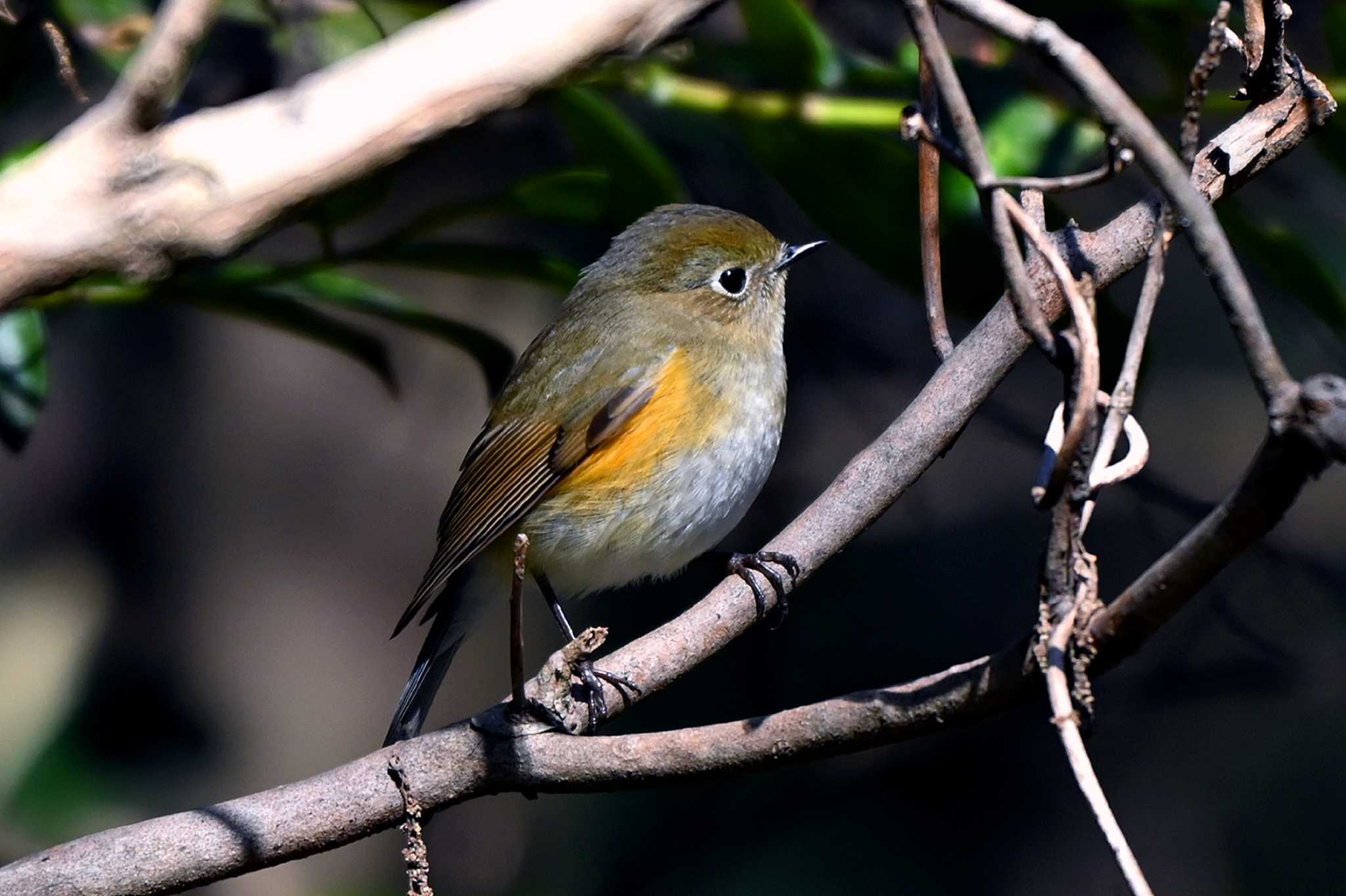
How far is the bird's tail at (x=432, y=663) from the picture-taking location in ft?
8.29

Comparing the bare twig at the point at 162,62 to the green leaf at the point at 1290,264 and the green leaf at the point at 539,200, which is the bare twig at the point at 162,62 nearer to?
the green leaf at the point at 539,200

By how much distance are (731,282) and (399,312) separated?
695 mm

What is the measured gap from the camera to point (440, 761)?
1712 mm

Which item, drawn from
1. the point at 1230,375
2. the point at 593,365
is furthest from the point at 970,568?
the point at 593,365

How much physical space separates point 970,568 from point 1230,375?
101 cm

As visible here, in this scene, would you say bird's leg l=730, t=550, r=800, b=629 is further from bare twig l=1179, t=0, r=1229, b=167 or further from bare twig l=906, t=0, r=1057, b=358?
bare twig l=1179, t=0, r=1229, b=167

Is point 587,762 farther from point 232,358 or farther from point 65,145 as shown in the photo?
point 232,358

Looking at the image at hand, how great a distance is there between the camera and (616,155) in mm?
2584

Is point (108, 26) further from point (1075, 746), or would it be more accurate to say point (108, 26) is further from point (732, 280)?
point (1075, 746)

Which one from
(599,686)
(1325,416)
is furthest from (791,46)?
(1325,416)

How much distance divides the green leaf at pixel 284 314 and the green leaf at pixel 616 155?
1.72 ft

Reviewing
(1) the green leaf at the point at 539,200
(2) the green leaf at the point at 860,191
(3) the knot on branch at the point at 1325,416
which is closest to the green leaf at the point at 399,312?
(1) the green leaf at the point at 539,200

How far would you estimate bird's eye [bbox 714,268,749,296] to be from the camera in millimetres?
2850

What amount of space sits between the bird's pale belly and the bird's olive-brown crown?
0.31 metres
